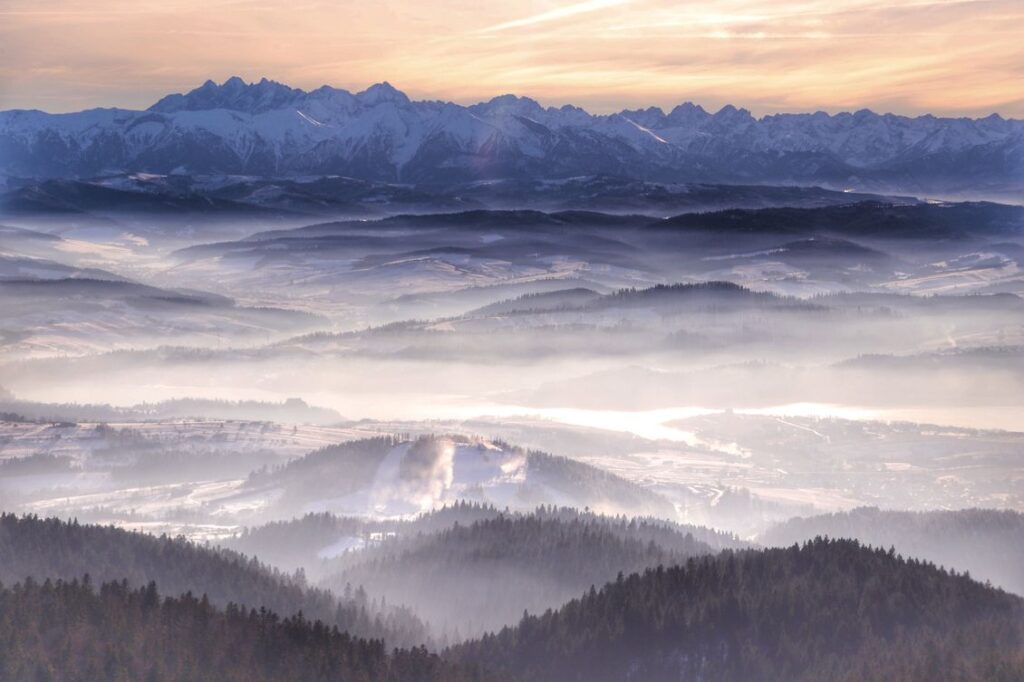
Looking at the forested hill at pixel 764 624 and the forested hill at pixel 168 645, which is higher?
the forested hill at pixel 168 645

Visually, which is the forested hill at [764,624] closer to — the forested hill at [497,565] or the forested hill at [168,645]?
the forested hill at [497,565]

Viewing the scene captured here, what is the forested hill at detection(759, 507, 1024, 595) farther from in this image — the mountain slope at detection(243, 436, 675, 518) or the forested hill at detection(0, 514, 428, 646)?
the forested hill at detection(0, 514, 428, 646)

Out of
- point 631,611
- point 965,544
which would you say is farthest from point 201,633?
point 965,544

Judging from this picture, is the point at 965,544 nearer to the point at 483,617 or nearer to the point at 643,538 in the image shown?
the point at 643,538

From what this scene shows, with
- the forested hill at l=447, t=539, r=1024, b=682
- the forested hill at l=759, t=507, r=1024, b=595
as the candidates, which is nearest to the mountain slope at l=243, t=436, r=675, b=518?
the forested hill at l=759, t=507, r=1024, b=595

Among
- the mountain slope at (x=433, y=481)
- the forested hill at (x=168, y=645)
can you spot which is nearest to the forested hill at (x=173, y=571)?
the forested hill at (x=168, y=645)

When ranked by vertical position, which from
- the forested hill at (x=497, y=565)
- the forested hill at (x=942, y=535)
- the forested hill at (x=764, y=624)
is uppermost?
the forested hill at (x=764, y=624)

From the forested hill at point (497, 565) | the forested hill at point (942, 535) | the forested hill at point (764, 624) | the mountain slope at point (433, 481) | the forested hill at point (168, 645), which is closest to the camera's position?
the forested hill at point (168, 645)
